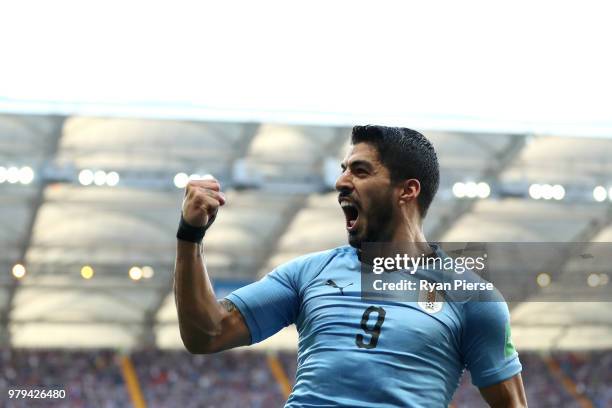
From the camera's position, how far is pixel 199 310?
2357 mm

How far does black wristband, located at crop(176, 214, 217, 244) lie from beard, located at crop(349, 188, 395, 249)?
0.37 m

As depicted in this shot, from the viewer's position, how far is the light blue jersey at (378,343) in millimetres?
2289

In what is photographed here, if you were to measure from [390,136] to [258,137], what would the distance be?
17.5 m

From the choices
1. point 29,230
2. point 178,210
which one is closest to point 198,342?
point 178,210

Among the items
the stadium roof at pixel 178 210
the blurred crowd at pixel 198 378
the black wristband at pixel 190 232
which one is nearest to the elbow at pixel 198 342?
the black wristband at pixel 190 232

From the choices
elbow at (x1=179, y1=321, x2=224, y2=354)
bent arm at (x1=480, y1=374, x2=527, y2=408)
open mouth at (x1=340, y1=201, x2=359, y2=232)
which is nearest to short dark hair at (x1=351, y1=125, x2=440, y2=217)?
open mouth at (x1=340, y1=201, x2=359, y2=232)

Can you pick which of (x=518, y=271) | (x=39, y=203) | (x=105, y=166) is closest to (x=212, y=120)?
(x=105, y=166)

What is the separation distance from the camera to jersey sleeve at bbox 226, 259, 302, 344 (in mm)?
2480

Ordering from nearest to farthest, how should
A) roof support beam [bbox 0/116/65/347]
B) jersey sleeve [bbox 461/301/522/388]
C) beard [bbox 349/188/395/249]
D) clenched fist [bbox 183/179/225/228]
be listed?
clenched fist [bbox 183/179/225/228], jersey sleeve [bbox 461/301/522/388], beard [bbox 349/188/395/249], roof support beam [bbox 0/116/65/347]

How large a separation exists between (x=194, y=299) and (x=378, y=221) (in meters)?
0.47

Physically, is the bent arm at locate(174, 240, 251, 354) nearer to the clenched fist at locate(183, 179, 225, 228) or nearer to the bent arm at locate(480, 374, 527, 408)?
the clenched fist at locate(183, 179, 225, 228)

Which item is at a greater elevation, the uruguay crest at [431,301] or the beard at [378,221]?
the beard at [378,221]

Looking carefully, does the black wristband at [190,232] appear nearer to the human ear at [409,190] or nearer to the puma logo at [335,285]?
the puma logo at [335,285]

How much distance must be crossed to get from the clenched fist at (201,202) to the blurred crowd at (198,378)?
66.3 feet
